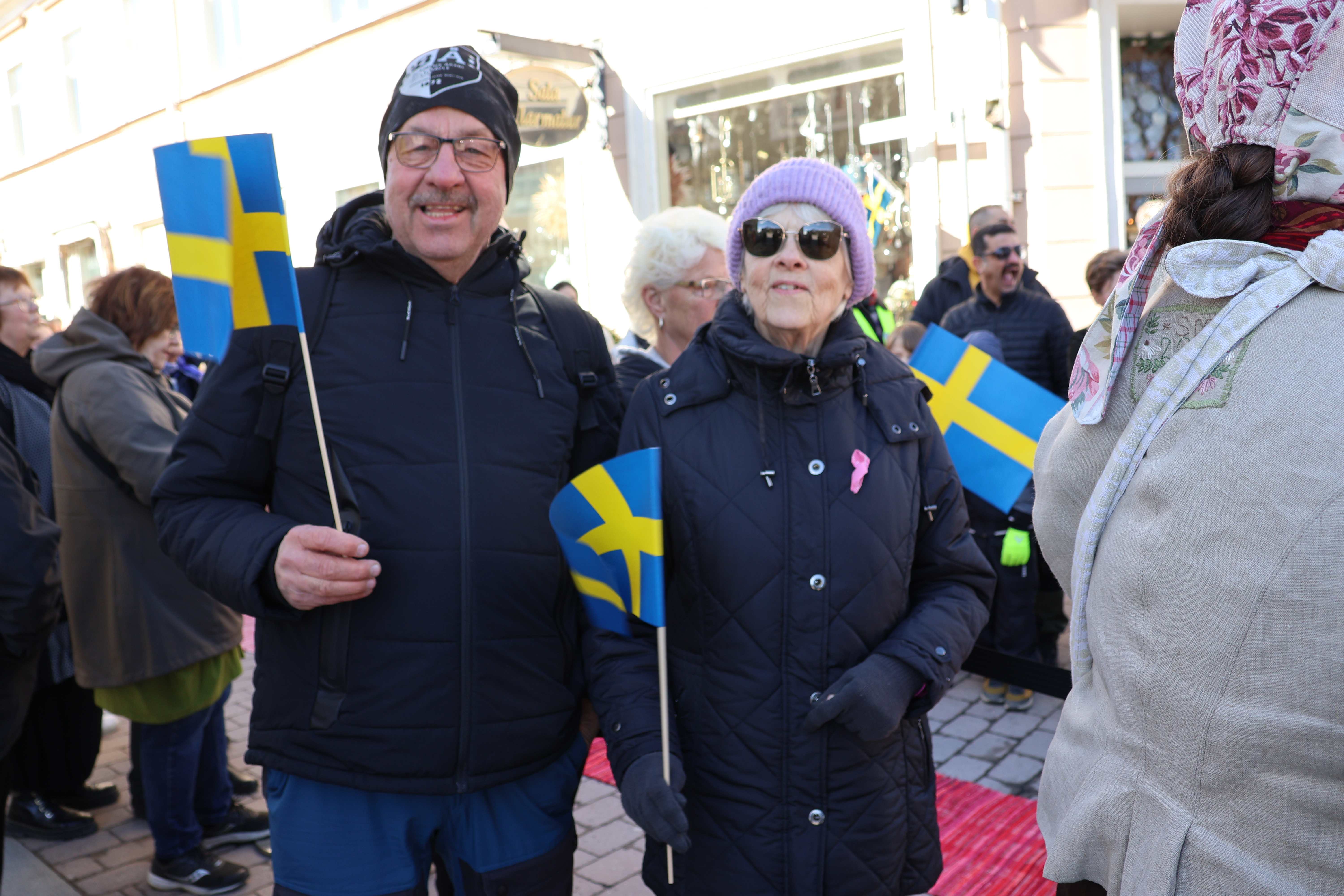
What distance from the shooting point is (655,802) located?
1696 mm

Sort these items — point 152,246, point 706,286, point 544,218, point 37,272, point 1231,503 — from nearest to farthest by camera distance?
point 1231,503
point 706,286
point 544,218
point 152,246
point 37,272

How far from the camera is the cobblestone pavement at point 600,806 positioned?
3.43 m

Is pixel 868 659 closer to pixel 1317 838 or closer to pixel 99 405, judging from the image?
pixel 1317 838

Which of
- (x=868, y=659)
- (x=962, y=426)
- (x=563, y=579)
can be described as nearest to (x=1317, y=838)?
(x=868, y=659)

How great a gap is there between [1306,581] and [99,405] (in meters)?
3.54

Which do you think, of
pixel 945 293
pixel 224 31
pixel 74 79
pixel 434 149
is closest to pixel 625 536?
pixel 434 149

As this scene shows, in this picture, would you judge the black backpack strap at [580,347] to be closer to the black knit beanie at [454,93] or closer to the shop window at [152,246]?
the black knit beanie at [454,93]

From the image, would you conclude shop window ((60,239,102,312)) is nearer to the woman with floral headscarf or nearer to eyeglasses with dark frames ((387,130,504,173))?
eyeglasses with dark frames ((387,130,504,173))

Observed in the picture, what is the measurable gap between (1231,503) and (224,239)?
173 cm

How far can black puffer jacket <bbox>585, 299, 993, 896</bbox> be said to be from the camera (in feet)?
6.11

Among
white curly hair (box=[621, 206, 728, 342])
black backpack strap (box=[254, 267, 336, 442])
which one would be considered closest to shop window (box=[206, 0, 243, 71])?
white curly hair (box=[621, 206, 728, 342])

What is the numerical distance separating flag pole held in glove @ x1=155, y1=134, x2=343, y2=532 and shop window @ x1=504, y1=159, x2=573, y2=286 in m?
8.28

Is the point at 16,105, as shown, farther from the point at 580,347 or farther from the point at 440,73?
the point at 580,347

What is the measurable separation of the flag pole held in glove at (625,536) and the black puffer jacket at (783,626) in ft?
0.27
